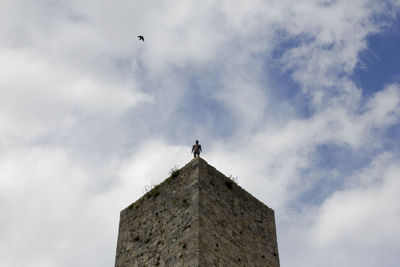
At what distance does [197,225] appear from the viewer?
16656 millimetres

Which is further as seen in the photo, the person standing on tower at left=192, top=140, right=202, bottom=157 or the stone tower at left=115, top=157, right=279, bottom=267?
the person standing on tower at left=192, top=140, right=202, bottom=157

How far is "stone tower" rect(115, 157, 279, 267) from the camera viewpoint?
54.7ft

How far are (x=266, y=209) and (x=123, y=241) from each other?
5.17 meters

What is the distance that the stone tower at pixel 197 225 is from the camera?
1669cm

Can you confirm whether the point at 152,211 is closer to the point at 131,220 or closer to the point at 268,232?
the point at 131,220

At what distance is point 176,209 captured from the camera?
17.9 metres

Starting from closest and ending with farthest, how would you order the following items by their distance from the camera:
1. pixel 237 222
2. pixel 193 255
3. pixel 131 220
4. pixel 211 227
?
1. pixel 193 255
2. pixel 211 227
3. pixel 237 222
4. pixel 131 220

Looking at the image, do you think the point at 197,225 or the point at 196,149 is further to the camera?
the point at 196,149

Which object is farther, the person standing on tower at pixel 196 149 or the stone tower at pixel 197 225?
the person standing on tower at pixel 196 149

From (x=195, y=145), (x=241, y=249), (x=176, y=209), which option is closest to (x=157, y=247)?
(x=176, y=209)

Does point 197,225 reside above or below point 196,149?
below

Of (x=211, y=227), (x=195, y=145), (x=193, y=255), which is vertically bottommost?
(x=193, y=255)

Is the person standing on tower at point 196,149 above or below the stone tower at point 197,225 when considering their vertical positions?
above

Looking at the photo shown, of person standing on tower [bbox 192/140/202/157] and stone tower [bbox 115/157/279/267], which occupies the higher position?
person standing on tower [bbox 192/140/202/157]
